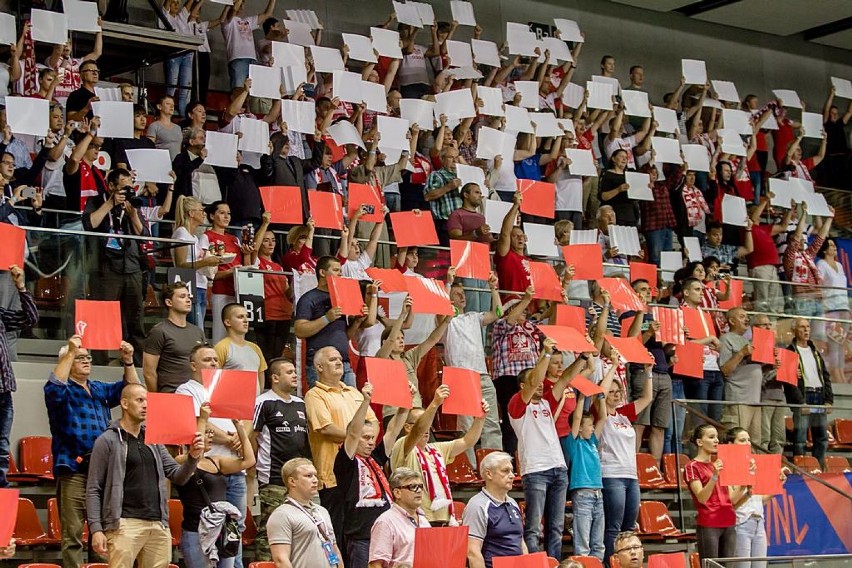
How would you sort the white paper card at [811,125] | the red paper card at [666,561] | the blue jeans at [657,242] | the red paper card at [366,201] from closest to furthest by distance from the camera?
the red paper card at [666,561], the red paper card at [366,201], the blue jeans at [657,242], the white paper card at [811,125]

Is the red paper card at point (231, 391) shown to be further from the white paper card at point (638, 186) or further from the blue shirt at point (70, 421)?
the white paper card at point (638, 186)

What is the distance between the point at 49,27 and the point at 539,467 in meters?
5.23

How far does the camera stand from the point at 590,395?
10.0 meters

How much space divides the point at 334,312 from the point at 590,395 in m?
1.99

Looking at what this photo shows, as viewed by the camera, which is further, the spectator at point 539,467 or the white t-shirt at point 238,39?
the white t-shirt at point 238,39

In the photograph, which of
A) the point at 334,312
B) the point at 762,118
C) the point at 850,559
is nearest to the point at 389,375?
the point at 334,312

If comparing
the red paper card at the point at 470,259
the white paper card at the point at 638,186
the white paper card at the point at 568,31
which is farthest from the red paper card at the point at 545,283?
the white paper card at the point at 568,31

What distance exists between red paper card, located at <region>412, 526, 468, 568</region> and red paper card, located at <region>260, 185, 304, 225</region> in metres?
3.74

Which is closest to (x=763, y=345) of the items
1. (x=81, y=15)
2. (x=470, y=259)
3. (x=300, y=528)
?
(x=470, y=259)

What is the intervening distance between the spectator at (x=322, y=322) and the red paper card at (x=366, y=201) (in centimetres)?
147

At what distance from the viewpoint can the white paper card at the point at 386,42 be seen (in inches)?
530

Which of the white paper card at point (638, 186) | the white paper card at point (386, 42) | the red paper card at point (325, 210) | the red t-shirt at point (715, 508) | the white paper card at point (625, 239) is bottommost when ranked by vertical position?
the red t-shirt at point (715, 508)

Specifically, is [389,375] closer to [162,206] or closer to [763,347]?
[162,206]

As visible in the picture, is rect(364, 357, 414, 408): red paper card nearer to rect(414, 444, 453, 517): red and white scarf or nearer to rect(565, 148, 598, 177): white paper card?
rect(414, 444, 453, 517): red and white scarf
